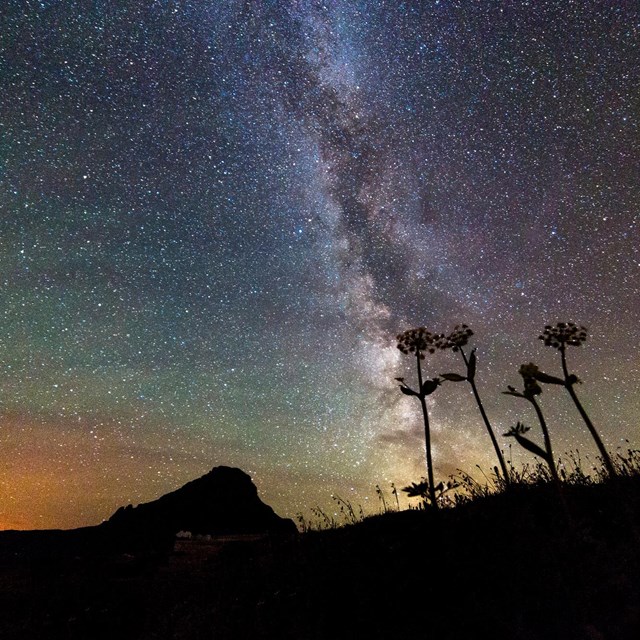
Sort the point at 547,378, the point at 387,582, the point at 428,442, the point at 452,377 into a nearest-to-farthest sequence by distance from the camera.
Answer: the point at 547,378
the point at 387,582
the point at 428,442
the point at 452,377

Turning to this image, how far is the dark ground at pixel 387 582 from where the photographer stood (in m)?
3.59

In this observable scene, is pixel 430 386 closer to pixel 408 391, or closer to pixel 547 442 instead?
pixel 408 391

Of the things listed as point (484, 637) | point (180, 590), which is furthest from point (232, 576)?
point (484, 637)

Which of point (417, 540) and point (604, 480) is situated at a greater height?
point (604, 480)

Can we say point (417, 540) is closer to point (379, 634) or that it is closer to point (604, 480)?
point (379, 634)

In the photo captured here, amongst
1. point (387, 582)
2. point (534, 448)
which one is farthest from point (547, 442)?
point (387, 582)

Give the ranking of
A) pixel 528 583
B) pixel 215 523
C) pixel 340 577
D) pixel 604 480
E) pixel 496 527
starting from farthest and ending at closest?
pixel 215 523 → pixel 604 480 → pixel 340 577 → pixel 496 527 → pixel 528 583

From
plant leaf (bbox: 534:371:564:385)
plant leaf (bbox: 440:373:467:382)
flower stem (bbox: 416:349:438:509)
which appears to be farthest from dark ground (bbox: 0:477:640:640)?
plant leaf (bbox: 440:373:467:382)

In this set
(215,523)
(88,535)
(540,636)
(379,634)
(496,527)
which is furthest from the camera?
(215,523)

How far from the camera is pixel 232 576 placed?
27.1 ft

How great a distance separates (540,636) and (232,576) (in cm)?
644

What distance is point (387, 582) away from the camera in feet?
16.3

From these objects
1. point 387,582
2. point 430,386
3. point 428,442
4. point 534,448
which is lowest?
point 387,582

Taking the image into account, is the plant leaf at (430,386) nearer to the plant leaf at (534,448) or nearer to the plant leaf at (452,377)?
the plant leaf at (452,377)
